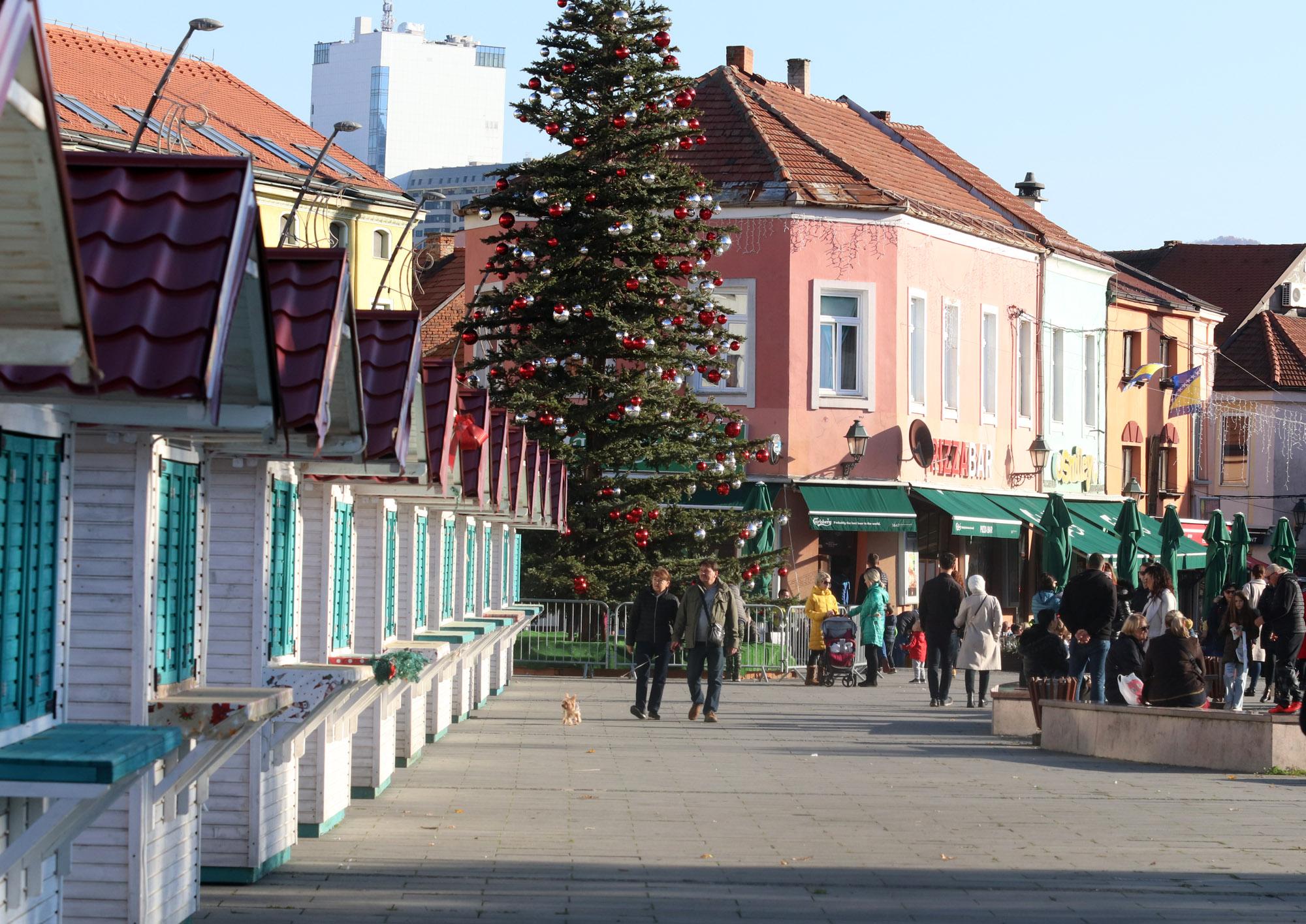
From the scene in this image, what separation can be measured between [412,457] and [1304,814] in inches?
276

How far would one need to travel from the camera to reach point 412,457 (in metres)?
14.0

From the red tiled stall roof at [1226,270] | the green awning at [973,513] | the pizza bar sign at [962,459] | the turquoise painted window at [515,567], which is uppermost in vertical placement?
the red tiled stall roof at [1226,270]

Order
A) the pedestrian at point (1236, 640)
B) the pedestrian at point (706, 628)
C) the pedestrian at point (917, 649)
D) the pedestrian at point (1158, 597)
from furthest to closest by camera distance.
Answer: the pedestrian at point (917, 649) < the pedestrian at point (1236, 640) < the pedestrian at point (706, 628) < the pedestrian at point (1158, 597)

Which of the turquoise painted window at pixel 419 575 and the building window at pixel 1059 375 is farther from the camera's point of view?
the building window at pixel 1059 375

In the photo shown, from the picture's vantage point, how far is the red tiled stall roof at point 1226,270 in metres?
71.8

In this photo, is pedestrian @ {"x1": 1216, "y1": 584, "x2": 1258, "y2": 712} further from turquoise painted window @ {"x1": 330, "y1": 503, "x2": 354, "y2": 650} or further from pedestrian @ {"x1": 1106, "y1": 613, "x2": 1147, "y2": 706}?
turquoise painted window @ {"x1": 330, "y1": 503, "x2": 354, "y2": 650}

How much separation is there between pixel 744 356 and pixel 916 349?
386 cm

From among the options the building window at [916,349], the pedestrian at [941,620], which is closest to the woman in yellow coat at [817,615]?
the pedestrian at [941,620]

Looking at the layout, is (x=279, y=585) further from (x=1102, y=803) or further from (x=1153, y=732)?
(x=1153, y=732)

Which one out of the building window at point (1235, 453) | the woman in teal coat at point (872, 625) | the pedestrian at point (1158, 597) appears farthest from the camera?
the building window at point (1235, 453)

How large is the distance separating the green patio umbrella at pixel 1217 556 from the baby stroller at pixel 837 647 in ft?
22.1

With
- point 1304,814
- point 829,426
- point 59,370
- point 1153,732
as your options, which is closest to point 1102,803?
point 1304,814

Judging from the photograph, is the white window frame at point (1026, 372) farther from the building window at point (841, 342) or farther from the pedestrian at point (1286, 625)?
the pedestrian at point (1286, 625)

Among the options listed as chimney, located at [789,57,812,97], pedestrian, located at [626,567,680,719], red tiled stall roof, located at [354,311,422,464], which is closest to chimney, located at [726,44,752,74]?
chimney, located at [789,57,812,97]
